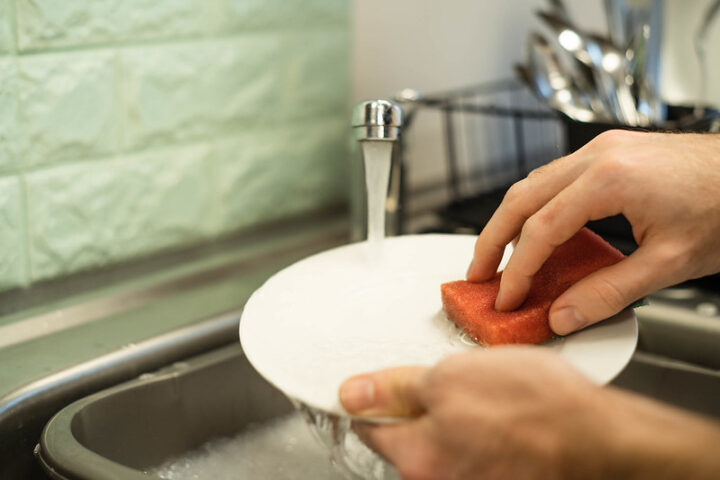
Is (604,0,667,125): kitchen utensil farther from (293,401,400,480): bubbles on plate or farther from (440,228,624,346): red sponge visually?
(293,401,400,480): bubbles on plate

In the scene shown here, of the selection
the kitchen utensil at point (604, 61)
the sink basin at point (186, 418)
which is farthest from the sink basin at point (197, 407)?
the kitchen utensil at point (604, 61)

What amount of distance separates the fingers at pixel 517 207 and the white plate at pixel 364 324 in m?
0.05

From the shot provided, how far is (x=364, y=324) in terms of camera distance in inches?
22.2

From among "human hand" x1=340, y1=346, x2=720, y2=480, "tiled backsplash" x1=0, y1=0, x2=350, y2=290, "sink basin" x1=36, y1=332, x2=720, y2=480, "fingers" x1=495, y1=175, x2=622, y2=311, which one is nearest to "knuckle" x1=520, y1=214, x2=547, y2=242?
"fingers" x1=495, y1=175, x2=622, y2=311

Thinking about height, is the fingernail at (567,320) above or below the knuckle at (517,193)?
below

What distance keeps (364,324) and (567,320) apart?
0.45 feet

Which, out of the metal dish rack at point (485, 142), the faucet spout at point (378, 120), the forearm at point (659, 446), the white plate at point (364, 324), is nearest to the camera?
the forearm at point (659, 446)

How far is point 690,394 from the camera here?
2.38 feet

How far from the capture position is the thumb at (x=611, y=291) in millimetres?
510

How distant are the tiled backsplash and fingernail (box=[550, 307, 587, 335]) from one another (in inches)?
17.5

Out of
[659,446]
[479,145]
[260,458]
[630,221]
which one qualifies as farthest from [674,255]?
[479,145]

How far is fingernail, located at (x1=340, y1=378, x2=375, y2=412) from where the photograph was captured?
434mm

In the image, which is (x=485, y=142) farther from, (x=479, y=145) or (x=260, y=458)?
(x=260, y=458)

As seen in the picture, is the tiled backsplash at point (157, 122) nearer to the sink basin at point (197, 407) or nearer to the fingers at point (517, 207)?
the sink basin at point (197, 407)
